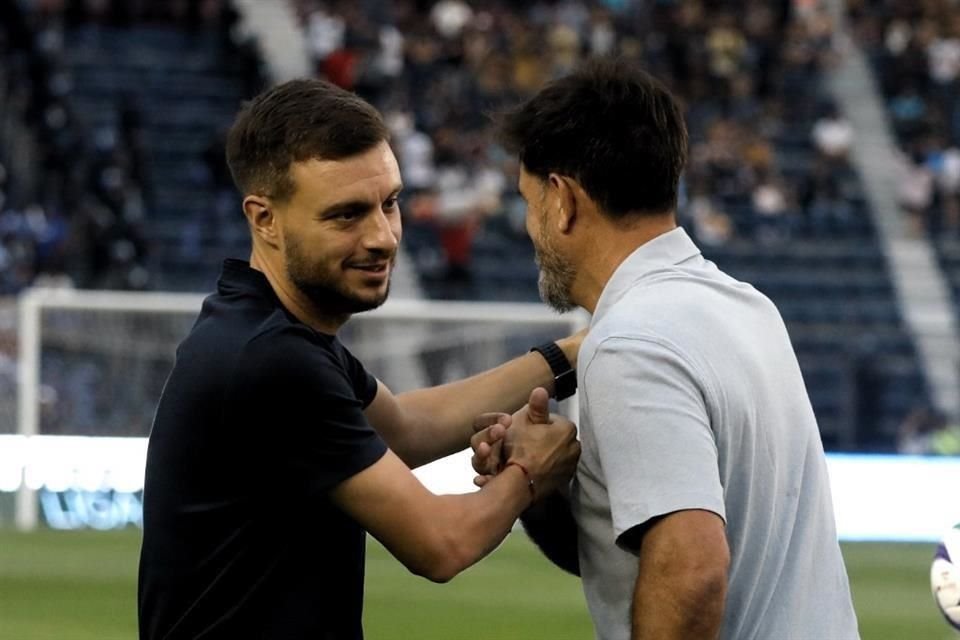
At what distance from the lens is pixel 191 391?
3.55 meters

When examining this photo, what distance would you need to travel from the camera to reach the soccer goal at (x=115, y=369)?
14688 mm

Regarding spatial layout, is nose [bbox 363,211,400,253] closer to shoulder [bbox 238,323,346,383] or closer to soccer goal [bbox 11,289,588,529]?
shoulder [bbox 238,323,346,383]

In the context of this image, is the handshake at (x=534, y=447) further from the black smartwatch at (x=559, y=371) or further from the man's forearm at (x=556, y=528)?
the black smartwatch at (x=559, y=371)

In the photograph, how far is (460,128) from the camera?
24.1m

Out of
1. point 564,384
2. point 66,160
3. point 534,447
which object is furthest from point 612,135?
point 66,160

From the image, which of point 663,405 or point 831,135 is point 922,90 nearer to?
point 831,135

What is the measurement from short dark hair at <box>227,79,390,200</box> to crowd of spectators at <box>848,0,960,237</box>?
2199 centimetres

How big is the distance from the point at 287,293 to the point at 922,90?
24140 mm

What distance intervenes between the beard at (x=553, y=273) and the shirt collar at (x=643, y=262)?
0.11 m

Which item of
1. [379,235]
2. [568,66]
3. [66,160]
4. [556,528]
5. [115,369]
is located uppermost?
[568,66]

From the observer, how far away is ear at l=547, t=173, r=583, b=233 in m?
3.46

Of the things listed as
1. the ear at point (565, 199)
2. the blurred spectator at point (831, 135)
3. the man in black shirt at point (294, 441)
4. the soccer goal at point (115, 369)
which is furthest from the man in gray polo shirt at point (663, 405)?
the blurred spectator at point (831, 135)

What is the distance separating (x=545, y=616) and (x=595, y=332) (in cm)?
669

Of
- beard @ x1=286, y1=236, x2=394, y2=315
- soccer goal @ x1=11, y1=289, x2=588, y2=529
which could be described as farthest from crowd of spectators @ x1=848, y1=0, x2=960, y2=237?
beard @ x1=286, y1=236, x2=394, y2=315
